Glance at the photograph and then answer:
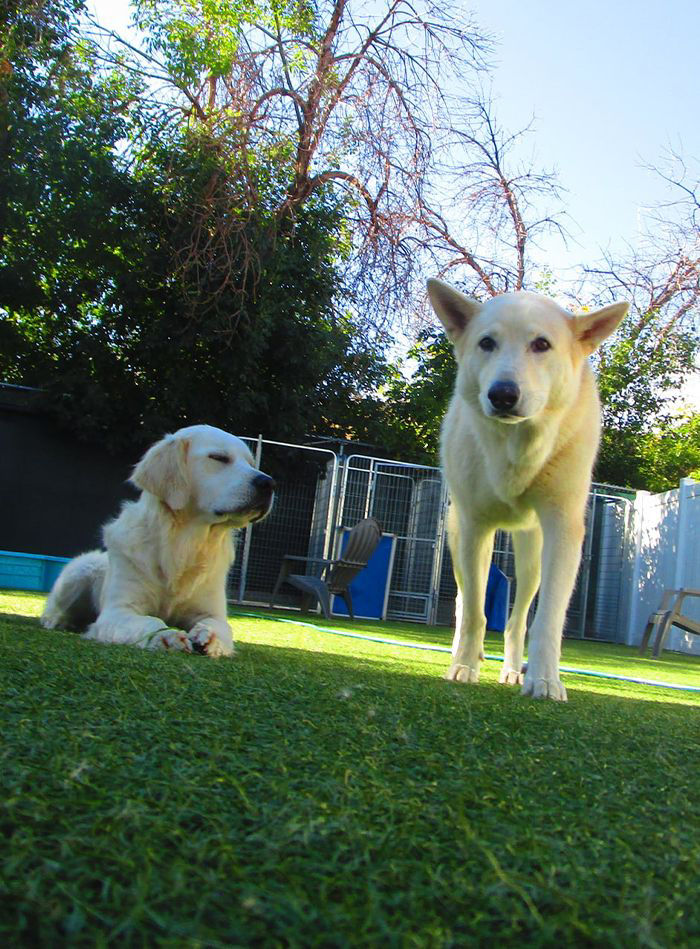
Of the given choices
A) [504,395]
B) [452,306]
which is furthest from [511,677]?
[452,306]

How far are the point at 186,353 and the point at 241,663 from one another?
1373 cm

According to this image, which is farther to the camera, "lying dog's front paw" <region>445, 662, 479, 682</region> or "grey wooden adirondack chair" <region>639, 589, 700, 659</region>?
"grey wooden adirondack chair" <region>639, 589, 700, 659</region>

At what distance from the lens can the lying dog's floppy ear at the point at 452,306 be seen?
3.60 m

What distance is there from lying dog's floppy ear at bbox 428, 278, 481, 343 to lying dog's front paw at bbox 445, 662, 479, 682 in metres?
1.38

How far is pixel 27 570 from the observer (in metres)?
9.78

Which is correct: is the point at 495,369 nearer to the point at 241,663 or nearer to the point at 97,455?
the point at 241,663

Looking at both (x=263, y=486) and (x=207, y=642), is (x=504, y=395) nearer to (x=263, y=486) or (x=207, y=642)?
(x=263, y=486)

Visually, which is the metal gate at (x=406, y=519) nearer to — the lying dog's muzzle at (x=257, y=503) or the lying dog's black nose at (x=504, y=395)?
the lying dog's muzzle at (x=257, y=503)

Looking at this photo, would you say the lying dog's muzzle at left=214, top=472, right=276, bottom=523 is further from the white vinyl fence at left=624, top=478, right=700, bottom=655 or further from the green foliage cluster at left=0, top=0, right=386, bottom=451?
the white vinyl fence at left=624, top=478, right=700, bottom=655

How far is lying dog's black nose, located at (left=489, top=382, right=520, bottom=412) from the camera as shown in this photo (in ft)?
10.2

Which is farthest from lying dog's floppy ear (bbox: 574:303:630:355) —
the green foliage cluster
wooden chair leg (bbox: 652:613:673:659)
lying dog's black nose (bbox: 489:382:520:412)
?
A: the green foliage cluster

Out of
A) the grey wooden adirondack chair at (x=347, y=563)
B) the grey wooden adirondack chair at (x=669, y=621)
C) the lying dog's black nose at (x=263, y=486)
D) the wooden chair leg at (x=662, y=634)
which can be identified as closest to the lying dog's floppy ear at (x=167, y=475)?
the lying dog's black nose at (x=263, y=486)

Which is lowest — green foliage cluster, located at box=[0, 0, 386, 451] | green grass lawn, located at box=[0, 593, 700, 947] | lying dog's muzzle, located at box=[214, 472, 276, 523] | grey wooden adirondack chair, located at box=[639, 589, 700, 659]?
green grass lawn, located at box=[0, 593, 700, 947]

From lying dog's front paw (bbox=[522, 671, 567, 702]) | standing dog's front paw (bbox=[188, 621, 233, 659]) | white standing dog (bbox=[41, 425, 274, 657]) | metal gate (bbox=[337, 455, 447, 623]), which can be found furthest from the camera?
metal gate (bbox=[337, 455, 447, 623])
